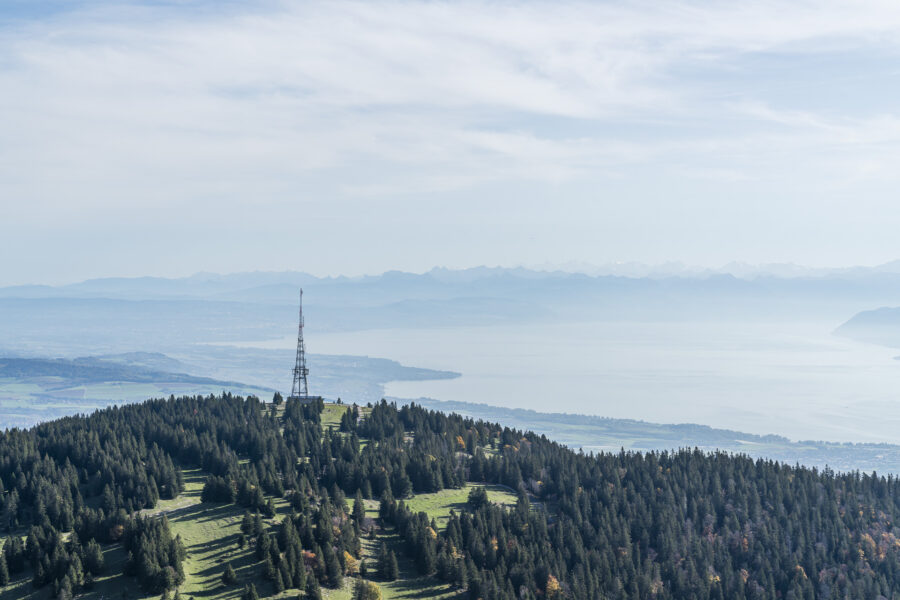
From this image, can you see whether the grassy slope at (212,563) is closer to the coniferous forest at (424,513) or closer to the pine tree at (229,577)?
the pine tree at (229,577)

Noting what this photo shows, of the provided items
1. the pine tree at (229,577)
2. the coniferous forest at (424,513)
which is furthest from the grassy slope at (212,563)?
the coniferous forest at (424,513)

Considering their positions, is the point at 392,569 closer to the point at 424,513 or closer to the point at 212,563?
the point at 424,513

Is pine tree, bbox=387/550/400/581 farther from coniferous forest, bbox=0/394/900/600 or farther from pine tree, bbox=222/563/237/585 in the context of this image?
pine tree, bbox=222/563/237/585

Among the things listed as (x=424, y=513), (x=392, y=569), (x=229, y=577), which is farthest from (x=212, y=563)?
(x=424, y=513)

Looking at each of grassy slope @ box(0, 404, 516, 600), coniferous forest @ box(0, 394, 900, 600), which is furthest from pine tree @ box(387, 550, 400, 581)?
grassy slope @ box(0, 404, 516, 600)

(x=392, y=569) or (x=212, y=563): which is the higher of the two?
(x=212, y=563)

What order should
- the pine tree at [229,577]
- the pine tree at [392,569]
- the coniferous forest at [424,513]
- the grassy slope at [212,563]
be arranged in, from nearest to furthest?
the grassy slope at [212,563] < the pine tree at [229,577] < the coniferous forest at [424,513] < the pine tree at [392,569]

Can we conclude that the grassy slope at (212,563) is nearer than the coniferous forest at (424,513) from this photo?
Yes

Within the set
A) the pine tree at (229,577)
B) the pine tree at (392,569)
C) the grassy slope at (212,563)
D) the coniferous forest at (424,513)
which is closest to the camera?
the grassy slope at (212,563)

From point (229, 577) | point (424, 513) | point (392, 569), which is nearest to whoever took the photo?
point (229, 577)

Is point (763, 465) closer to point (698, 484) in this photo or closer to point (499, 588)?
point (698, 484)
